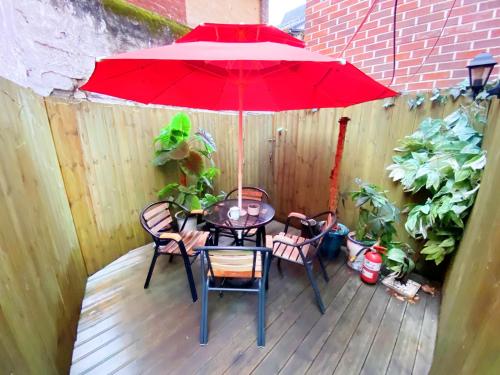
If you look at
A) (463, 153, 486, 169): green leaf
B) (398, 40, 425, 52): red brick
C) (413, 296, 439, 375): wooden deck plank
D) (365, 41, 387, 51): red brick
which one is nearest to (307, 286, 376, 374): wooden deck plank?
(413, 296, 439, 375): wooden deck plank

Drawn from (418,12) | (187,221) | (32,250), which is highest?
(418,12)

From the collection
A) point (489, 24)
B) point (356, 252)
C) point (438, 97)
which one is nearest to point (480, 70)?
point (438, 97)

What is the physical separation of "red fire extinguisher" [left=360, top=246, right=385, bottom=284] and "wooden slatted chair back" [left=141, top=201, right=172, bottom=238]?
6.90 feet

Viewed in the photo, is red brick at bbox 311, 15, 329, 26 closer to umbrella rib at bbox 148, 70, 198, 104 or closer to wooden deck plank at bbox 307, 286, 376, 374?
umbrella rib at bbox 148, 70, 198, 104

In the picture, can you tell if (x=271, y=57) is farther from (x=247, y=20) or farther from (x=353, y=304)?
(x=247, y=20)

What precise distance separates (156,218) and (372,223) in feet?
7.46

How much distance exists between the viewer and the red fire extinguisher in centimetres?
215

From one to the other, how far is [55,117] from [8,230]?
4.65ft

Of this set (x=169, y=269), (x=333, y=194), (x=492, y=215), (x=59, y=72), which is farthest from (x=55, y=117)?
(x=492, y=215)

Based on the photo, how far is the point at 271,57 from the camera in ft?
3.02

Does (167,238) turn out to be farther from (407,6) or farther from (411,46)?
(407,6)

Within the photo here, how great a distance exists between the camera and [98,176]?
2283 millimetres

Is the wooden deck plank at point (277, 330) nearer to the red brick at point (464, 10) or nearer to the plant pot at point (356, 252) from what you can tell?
the plant pot at point (356, 252)

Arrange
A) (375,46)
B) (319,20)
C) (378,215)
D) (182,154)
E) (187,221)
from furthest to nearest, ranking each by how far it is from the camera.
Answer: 1. (319,20)
2. (187,221)
3. (375,46)
4. (182,154)
5. (378,215)
